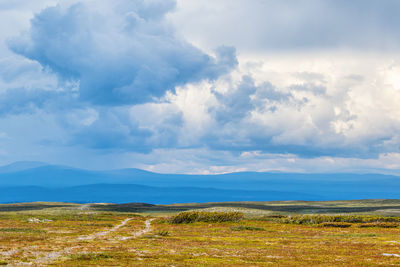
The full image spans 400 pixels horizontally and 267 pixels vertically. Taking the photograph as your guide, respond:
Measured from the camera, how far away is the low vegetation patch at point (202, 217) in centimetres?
11338

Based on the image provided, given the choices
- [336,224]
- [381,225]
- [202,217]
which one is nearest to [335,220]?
[336,224]

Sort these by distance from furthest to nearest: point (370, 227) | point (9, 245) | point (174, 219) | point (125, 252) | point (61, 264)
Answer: point (174, 219)
point (370, 227)
point (9, 245)
point (125, 252)
point (61, 264)

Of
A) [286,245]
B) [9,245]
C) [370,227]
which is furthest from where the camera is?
[370,227]

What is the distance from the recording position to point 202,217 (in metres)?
116

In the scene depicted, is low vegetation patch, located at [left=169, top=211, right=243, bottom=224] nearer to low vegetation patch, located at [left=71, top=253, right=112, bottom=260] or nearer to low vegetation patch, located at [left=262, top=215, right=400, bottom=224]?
low vegetation patch, located at [left=262, top=215, right=400, bottom=224]

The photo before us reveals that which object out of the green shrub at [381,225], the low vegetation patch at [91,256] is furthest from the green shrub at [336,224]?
the low vegetation patch at [91,256]

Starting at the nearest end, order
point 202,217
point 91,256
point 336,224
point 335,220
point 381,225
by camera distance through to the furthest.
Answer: point 91,256 → point 381,225 → point 336,224 → point 335,220 → point 202,217

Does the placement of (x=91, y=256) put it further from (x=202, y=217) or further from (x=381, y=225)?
(x=381, y=225)

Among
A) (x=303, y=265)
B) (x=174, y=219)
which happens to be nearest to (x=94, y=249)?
(x=303, y=265)

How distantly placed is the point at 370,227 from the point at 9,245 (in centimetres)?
7784

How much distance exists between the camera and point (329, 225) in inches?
4094

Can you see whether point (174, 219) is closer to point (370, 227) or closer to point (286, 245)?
point (370, 227)

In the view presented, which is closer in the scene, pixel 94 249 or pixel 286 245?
pixel 94 249

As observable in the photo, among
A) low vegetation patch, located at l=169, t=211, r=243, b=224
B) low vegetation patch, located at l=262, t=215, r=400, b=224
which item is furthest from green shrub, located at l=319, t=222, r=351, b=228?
low vegetation patch, located at l=169, t=211, r=243, b=224
